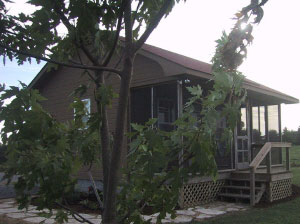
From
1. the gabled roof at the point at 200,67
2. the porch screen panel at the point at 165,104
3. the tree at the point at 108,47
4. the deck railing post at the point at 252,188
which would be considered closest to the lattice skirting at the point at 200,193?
the deck railing post at the point at 252,188

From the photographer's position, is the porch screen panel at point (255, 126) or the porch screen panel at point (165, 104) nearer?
the porch screen panel at point (165, 104)

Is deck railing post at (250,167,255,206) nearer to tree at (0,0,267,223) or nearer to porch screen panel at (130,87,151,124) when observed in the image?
Answer: porch screen panel at (130,87,151,124)

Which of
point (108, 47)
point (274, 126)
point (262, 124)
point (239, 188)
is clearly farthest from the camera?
point (274, 126)

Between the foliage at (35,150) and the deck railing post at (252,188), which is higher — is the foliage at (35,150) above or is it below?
above

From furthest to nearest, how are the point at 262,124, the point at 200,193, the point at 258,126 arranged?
the point at 262,124
the point at 258,126
the point at 200,193

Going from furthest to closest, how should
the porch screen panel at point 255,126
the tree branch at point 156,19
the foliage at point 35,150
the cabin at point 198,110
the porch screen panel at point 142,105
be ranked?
1. the porch screen panel at point 255,126
2. the porch screen panel at point 142,105
3. the cabin at point 198,110
4. the tree branch at point 156,19
5. the foliage at point 35,150

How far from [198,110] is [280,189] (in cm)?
321

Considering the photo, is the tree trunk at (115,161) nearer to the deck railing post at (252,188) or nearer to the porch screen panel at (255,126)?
the deck railing post at (252,188)

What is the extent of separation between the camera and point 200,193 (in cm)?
855

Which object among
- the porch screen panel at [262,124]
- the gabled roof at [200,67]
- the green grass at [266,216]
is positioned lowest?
the green grass at [266,216]

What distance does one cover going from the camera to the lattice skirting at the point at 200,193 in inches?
322

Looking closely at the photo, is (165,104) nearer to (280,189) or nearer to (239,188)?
(239,188)

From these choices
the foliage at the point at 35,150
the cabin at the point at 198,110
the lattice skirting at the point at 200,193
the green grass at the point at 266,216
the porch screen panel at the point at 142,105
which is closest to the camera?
the foliage at the point at 35,150

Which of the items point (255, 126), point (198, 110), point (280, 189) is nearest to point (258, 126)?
point (255, 126)
